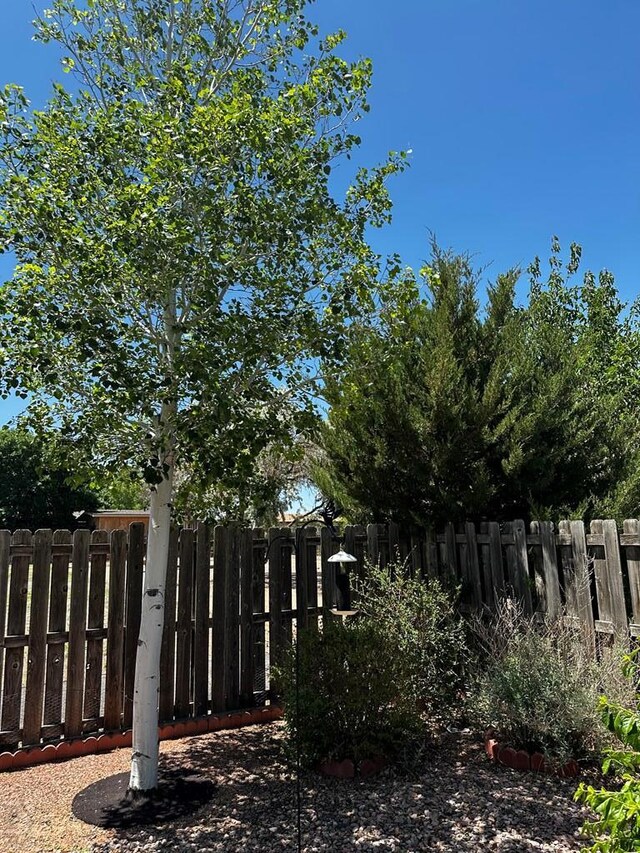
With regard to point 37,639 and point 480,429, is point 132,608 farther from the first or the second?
point 480,429

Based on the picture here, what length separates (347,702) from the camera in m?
3.76

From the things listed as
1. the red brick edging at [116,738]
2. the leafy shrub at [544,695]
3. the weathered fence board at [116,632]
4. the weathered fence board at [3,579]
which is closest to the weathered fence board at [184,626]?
the red brick edging at [116,738]

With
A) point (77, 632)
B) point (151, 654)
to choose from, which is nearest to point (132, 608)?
point (77, 632)

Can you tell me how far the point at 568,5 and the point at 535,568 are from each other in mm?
6032

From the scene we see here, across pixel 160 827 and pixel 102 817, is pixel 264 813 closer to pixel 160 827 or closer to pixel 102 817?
pixel 160 827

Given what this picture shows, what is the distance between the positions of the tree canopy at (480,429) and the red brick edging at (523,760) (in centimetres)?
240

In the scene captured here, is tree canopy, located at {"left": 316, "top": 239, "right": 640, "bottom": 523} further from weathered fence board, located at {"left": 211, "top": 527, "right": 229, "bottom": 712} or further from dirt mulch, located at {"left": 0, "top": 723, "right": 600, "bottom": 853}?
dirt mulch, located at {"left": 0, "top": 723, "right": 600, "bottom": 853}

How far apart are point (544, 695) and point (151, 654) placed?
2628mm

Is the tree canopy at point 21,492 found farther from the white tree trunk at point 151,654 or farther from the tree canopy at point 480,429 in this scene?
the white tree trunk at point 151,654

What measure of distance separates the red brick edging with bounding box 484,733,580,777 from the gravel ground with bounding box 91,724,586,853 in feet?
0.20

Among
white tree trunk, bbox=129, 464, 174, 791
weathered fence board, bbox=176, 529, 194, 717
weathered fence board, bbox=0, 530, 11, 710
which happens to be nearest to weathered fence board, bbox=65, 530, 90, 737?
weathered fence board, bbox=0, 530, 11, 710

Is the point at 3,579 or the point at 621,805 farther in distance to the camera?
the point at 3,579

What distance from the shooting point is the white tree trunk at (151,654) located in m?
3.48

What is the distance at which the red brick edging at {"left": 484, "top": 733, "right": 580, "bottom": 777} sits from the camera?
A: 3.55 meters
